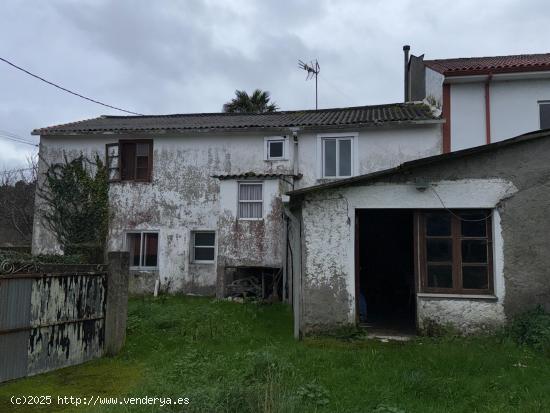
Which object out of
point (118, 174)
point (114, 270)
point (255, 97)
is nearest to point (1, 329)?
point (114, 270)

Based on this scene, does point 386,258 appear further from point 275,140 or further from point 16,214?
point 16,214

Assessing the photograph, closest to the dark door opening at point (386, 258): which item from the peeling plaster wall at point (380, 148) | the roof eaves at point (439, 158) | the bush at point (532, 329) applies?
the peeling plaster wall at point (380, 148)

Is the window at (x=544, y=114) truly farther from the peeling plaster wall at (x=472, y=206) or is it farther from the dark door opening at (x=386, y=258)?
the peeling plaster wall at (x=472, y=206)

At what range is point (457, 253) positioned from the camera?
8.65m

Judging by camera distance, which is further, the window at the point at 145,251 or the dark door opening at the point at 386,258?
the window at the point at 145,251

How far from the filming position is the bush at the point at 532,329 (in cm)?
739

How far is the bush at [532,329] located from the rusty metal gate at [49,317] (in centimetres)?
721

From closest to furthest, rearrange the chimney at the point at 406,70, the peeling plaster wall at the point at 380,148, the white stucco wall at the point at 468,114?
→ 1. the white stucco wall at the point at 468,114
2. the peeling plaster wall at the point at 380,148
3. the chimney at the point at 406,70

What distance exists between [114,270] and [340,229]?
167 inches

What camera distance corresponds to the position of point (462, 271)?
8625mm

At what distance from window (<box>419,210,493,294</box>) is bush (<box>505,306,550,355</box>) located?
27.6 inches

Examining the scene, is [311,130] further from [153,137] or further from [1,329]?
[1,329]

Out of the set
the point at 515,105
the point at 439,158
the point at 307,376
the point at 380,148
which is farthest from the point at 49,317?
the point at 515,105

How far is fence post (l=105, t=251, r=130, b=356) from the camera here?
26.9 ft
